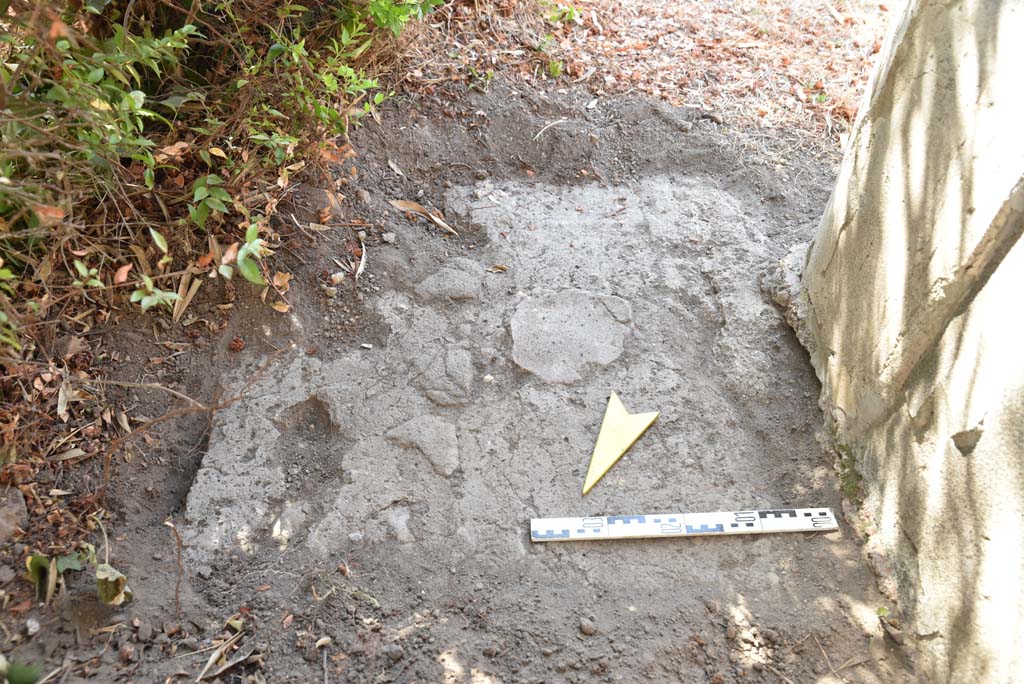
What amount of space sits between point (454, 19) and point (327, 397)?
222 cm

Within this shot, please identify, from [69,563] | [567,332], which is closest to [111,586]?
[69,563]

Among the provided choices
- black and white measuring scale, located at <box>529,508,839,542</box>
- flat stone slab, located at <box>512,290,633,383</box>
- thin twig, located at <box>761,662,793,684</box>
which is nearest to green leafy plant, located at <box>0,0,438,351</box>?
flat stone slab, located at <box>512,290,633,383</box>

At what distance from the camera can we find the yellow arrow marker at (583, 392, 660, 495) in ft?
8.38

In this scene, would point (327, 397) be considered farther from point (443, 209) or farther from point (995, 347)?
point (995, 347)

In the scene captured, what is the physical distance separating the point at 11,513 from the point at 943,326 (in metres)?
2.62

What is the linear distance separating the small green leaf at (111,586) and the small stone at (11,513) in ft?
0.94

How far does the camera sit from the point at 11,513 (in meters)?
2.20

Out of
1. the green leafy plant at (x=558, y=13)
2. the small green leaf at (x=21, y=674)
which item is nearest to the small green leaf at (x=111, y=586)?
the small green leaf at (x=21, y=674)

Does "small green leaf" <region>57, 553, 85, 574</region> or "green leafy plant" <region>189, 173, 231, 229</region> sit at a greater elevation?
"green leafy plant" <region>189, 173, 231, 229</region>

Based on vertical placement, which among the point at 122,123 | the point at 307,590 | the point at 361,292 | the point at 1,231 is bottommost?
the point at 307,590

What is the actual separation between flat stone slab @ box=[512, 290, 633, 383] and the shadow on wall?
800 millimetres

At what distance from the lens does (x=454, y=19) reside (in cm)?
393

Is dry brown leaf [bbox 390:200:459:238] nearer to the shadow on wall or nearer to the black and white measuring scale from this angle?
the black and white measuring scale

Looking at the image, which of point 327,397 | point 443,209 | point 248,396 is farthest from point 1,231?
point 443,209
